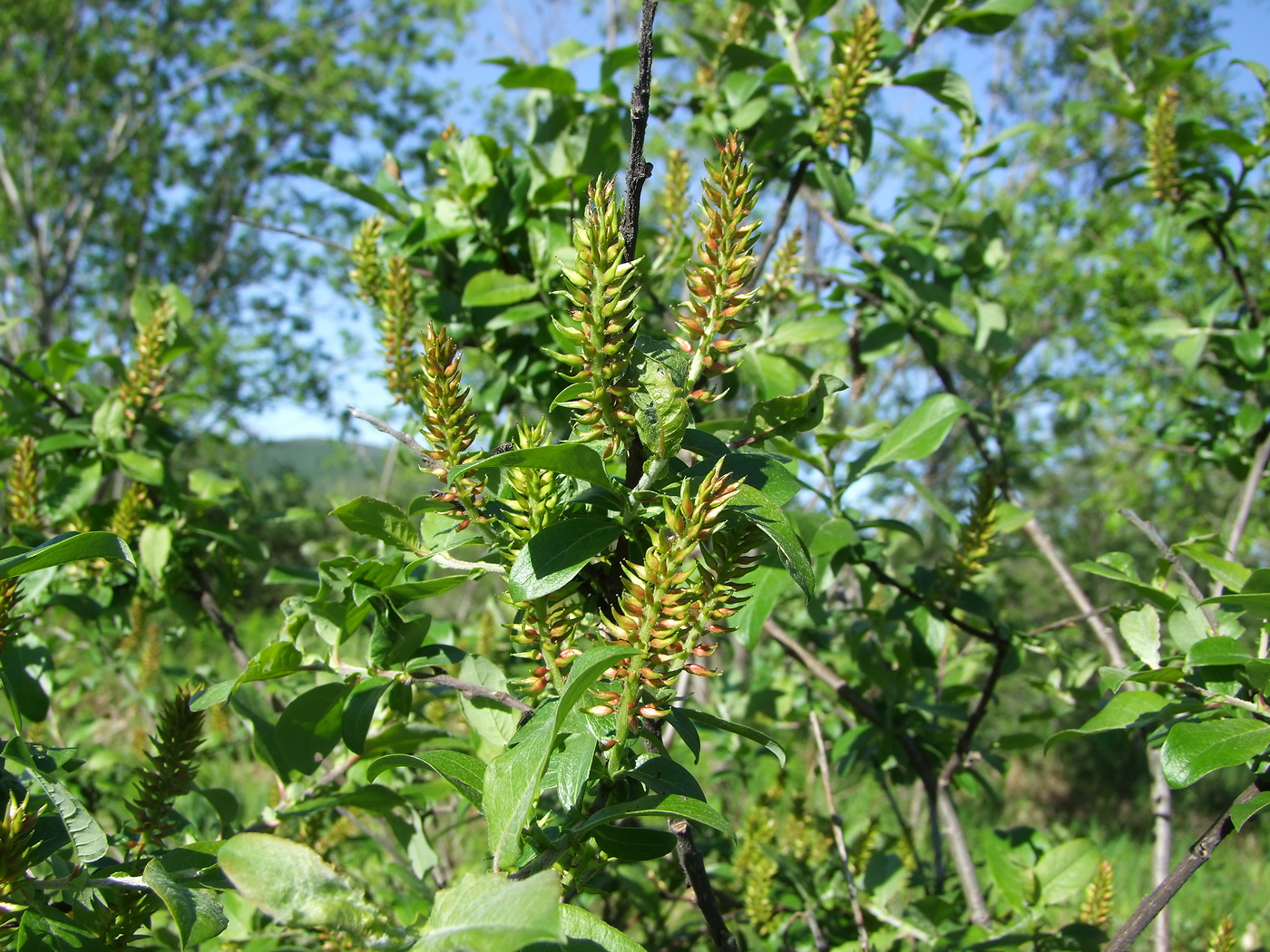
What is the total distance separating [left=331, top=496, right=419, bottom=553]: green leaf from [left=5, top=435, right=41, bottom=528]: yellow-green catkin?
0.96 meters

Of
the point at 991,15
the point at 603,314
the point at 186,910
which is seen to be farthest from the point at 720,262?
the point at 991,15

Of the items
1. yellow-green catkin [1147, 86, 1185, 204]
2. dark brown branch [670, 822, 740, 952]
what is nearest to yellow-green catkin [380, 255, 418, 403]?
dark brown branch [670, 822, 740, 952]

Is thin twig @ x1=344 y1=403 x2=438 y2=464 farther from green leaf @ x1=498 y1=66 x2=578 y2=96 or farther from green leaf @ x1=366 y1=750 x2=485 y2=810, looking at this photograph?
green leaf @ x1=498 y1=66 x2=578 y2=96

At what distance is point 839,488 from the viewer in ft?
4.53

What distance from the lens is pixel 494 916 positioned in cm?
56

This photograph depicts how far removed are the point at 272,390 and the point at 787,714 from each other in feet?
36.6

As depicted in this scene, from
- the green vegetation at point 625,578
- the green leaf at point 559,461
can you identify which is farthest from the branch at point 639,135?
the green leaf at point 559,461

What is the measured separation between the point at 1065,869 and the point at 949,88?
60.5 inches

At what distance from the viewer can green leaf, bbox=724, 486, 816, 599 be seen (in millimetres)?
661

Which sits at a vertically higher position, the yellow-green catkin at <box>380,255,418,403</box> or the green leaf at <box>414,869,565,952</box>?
the yellow-green catkin at <box>380,255,418,403</box>

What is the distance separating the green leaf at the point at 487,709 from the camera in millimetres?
972

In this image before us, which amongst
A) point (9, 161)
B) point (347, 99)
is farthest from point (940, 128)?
point (9, 161)

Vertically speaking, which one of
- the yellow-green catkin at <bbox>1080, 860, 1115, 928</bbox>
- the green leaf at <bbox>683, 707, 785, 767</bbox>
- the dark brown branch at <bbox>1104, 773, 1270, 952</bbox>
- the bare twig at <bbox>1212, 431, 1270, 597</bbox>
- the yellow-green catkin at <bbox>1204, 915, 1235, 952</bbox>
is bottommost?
the yellow-green catkin at <bbox>1080, 860, 1115, 928</bbox>

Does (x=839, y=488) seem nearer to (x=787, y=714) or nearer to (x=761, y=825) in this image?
(x=761, y=825)
